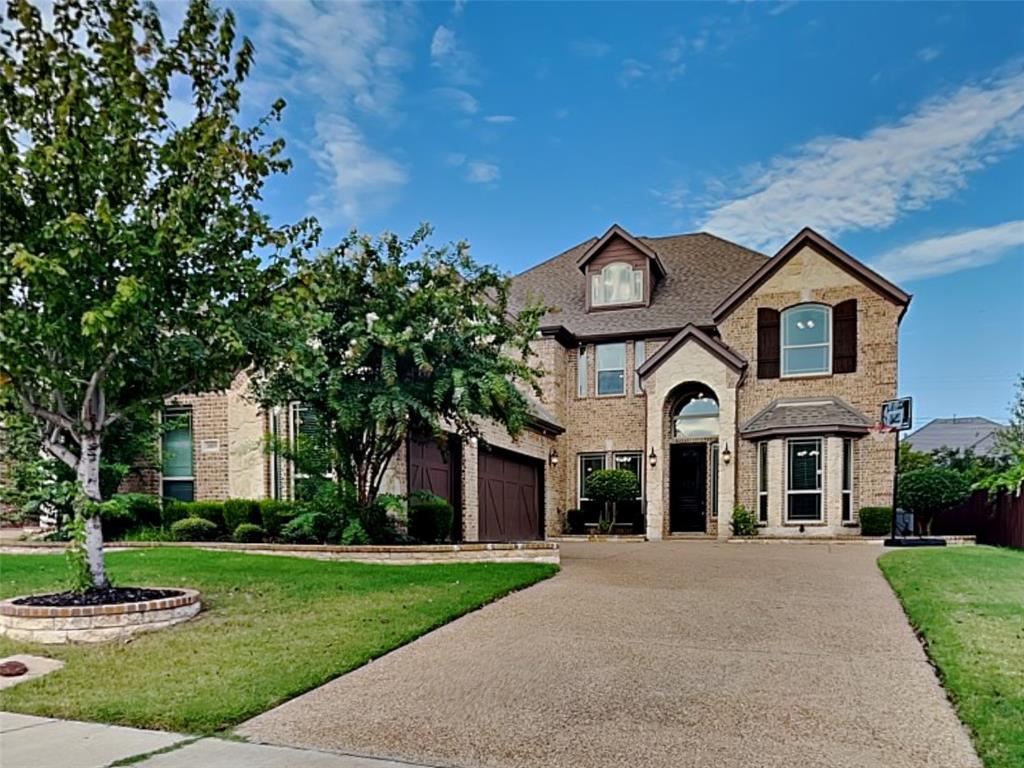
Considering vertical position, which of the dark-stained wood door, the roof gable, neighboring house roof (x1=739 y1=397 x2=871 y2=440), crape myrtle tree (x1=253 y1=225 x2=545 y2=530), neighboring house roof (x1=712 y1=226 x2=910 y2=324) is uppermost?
the roof gable

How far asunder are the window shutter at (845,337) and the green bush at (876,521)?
11.9 ft

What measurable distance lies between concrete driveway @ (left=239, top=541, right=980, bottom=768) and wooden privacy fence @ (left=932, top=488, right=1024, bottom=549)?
370 inches

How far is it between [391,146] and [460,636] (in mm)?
8733

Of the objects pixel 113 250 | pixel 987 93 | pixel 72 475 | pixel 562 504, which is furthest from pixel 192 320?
pixel 562 504

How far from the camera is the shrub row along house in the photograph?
17797 millimetres

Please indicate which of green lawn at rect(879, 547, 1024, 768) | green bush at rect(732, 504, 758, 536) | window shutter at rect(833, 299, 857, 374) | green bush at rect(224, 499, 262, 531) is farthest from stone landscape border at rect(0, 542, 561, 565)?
window shutter at rect(833, 299, 857, 374)

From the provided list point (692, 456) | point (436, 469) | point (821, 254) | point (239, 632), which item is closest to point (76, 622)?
point (239, 632)

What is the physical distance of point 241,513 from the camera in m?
13.0

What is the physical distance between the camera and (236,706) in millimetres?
4547

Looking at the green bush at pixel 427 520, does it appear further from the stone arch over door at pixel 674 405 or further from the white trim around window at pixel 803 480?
the white trim around window at pixel 803 480

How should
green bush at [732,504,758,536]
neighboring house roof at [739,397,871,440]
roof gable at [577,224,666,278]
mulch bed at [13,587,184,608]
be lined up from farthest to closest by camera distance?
1. roof gable at [577,224,666,278]
2. green bush at [732,504,758,536]
3. neighboring house roof at [739,397,871,440]
4. mulch bed at [13,587,184,608]

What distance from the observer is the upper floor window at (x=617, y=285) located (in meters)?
22.2

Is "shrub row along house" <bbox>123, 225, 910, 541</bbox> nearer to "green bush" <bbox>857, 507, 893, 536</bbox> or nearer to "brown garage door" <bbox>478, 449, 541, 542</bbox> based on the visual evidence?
"brown garage door" <bbox>478, 449, 541, 542</bbox>

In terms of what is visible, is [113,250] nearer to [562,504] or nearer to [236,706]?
[236,706]
